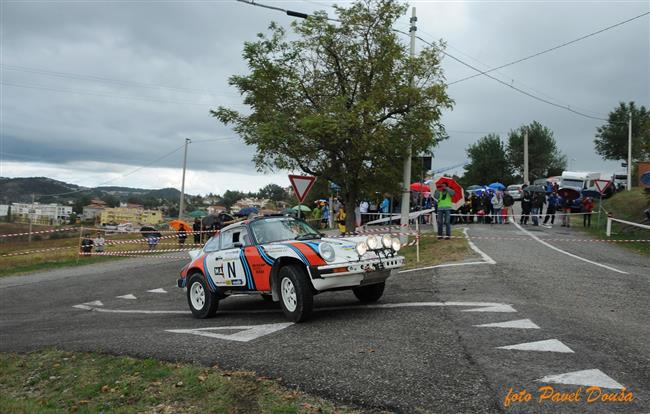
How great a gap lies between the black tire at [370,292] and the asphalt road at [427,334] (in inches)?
6.4

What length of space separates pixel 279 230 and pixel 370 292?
1.94 meters

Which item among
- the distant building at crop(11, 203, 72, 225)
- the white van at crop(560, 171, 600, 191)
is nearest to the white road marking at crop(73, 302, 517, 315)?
the white van at crop(560, 171, 600, 191)

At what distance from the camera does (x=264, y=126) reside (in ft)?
46.7

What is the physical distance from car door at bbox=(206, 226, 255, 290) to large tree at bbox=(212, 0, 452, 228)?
5297 mm

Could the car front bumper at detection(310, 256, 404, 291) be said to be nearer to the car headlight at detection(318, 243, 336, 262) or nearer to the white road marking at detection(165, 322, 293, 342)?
the car headlight at detection(318, 243, 336, 262)

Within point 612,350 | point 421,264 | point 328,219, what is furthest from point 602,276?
point 328,219

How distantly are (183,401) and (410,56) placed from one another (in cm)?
1277

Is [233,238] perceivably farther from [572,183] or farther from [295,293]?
[572,183]

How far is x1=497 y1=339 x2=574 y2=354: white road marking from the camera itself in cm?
555

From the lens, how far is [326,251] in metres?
7.63

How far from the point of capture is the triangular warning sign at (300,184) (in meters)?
14.2

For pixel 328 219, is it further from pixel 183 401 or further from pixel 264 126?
pixel 183 401

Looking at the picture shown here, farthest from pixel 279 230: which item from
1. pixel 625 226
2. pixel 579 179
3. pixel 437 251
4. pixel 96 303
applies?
pixel 579 179

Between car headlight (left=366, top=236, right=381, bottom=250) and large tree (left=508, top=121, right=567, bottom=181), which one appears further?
large tree (left=508, top=121, right=567, bottom=181)
